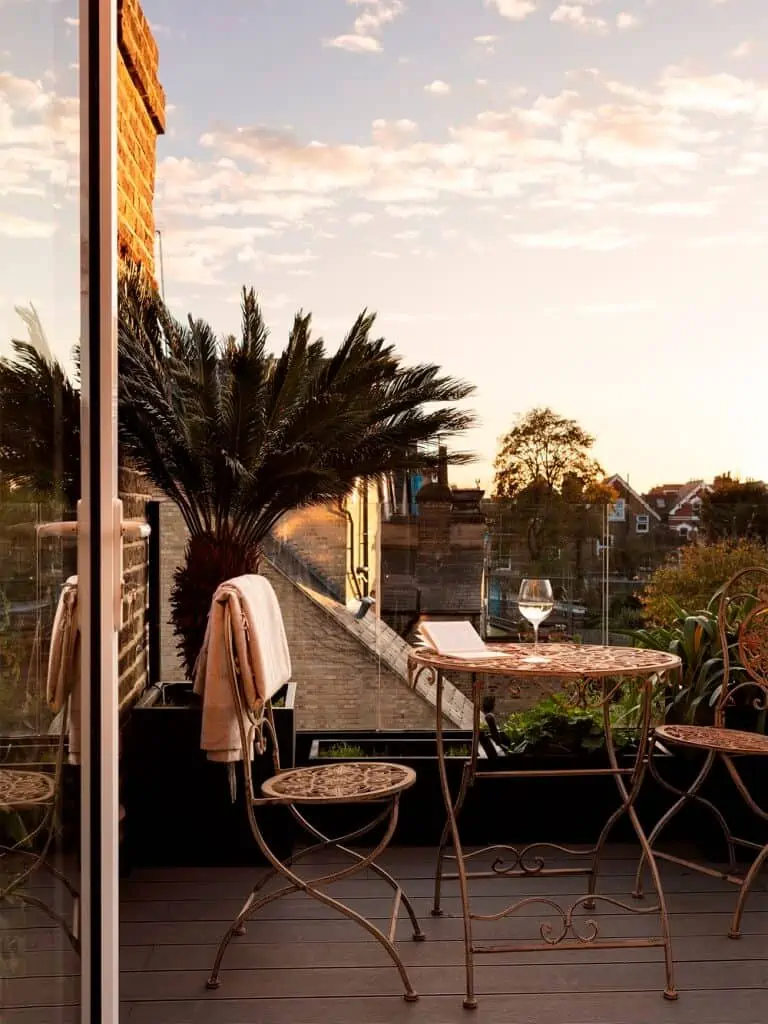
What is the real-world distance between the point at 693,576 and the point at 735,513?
0.47 meters

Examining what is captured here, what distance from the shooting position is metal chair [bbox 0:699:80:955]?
1.35 meters

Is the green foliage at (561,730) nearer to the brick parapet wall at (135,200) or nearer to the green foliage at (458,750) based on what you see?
the green foliage at (458,750)

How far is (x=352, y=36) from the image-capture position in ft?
16.8

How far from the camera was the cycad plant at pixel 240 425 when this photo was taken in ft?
13.3

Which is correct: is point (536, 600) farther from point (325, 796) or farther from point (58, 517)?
point (58, 517)

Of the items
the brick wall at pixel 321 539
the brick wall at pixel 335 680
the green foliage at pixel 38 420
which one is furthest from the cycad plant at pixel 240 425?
the green foliage at pixel 38 420

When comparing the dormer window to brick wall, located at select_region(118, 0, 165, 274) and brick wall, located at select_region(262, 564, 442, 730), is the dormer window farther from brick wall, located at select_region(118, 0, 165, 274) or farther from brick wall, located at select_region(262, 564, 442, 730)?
brick wall, located at select_region(118, 0, 165, 274)

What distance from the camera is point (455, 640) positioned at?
331cm

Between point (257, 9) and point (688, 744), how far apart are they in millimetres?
3881

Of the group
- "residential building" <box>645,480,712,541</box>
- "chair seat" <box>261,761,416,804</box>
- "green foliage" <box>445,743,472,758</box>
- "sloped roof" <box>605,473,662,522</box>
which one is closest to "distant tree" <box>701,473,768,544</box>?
"residential building" <box>645,480,712,541</box>

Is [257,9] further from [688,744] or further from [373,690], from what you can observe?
[688,744]

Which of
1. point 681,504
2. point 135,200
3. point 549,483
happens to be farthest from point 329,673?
point 135,200

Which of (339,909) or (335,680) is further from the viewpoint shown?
(335,680)

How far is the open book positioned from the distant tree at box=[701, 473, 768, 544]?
2175 mm
